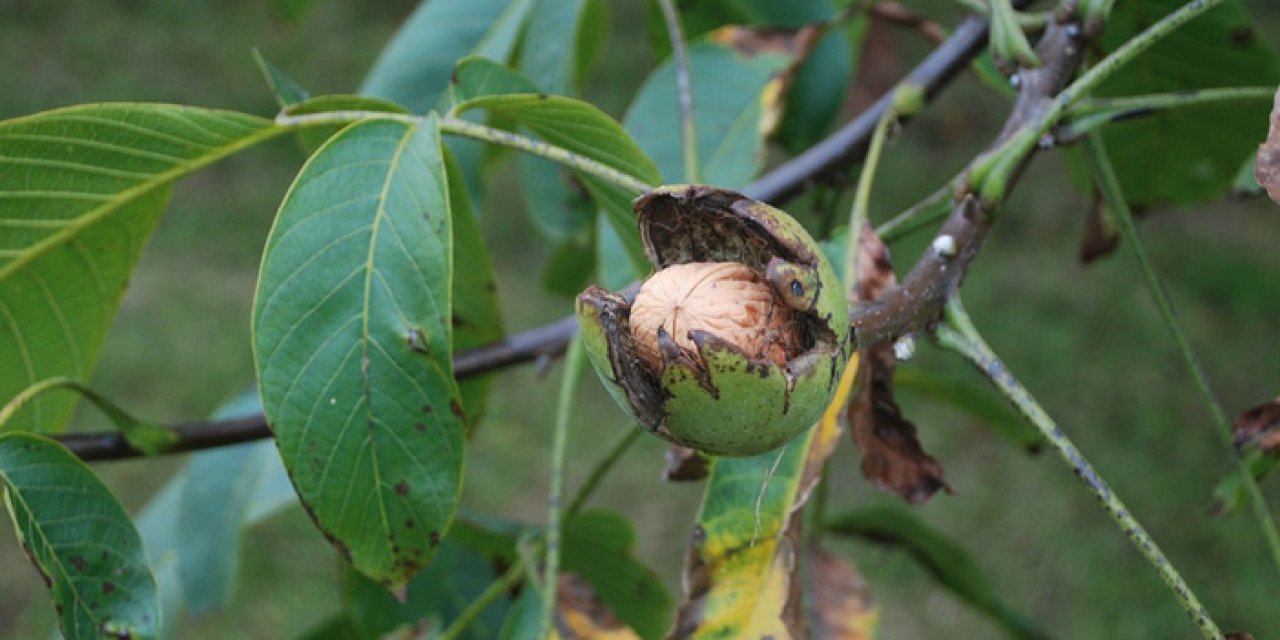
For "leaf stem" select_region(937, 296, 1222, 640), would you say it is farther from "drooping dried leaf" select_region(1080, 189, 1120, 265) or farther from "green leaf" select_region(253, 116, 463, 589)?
"drooping dried leaf" select_region(1080, 189, 1120, 265)

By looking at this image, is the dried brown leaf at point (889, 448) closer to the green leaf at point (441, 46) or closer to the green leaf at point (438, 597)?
the green leaf at point (438, 597)

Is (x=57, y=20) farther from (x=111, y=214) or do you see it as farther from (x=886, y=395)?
(x=886, y=395)

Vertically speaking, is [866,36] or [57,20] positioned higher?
[866,36]

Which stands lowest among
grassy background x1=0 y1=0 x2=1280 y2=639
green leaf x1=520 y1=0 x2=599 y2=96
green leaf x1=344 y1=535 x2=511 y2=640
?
grassy background x1=0 y1=0 x2=1280 y2=639

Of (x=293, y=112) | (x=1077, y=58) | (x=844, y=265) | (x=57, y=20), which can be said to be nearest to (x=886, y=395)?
(x=844, y=265)

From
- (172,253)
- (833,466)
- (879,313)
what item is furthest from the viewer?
(172,253)

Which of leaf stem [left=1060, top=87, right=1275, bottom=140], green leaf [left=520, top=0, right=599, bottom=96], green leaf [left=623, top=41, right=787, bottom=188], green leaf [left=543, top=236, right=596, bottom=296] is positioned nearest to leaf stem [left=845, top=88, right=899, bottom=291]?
leaf stem [left=1060, top=87, right=1275, bottom=140]
